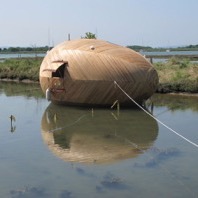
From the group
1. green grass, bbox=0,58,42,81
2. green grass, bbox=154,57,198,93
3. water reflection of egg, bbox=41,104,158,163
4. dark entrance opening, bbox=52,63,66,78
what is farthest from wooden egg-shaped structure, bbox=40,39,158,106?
green grass, bbox=0,58,42,81

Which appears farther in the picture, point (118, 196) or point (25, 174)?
point (25, 174)

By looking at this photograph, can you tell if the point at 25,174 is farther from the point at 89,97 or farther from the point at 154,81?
the point at 154,81

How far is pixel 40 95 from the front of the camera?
25.0 meters

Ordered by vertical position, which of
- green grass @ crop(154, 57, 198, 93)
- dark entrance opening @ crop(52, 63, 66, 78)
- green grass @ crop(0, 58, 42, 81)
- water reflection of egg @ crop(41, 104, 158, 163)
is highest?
dark entrance opening @ crop(52, 63, 66, 78)

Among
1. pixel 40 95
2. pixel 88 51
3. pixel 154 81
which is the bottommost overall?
pixel 40 95

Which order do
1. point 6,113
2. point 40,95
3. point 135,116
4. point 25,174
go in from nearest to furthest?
point 25,174
point 135,116
point 6,113
point 40,95

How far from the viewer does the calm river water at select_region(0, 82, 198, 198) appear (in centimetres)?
910

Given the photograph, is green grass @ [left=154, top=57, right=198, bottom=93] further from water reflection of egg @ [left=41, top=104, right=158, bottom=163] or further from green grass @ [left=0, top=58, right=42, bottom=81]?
green grass @ [left=0, top=58, right=42, bottom=81]

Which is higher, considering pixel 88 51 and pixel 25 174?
pixel 88 51

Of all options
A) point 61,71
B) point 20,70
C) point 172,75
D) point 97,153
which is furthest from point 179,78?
point 20,70

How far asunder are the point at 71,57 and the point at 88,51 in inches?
32.7

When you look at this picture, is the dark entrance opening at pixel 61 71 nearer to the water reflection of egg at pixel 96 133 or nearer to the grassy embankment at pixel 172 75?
the water reflection of egg at pixel 96 133

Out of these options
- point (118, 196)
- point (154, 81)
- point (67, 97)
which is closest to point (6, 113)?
point (67, 97)

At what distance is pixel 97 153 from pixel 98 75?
6738 millimetres
